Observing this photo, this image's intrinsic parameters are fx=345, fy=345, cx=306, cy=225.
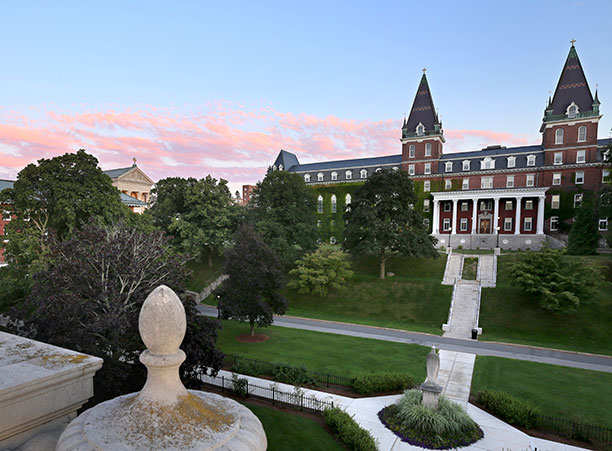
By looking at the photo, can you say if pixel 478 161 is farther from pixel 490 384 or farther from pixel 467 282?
pixel 490 384

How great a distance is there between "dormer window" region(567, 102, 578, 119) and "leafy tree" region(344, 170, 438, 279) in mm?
34220

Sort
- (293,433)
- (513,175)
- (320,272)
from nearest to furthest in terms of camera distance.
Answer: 1. (293,433)
2. (320,272)
3. (513,175)

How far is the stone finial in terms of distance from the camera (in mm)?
3033

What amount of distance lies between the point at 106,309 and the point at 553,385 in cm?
2107

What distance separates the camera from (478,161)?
5850cm

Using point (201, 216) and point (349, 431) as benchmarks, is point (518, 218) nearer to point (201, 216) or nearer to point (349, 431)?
point (201, 216)

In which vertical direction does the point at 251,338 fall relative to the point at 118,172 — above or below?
below

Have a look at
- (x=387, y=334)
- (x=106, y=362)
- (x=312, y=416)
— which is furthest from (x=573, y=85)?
(x=106, y=362)

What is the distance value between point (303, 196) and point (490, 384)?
29532 mm

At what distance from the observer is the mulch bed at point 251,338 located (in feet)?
78.0

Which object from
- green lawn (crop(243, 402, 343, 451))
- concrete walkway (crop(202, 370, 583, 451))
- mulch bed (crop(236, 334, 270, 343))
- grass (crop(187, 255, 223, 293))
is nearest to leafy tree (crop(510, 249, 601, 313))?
concrete walkway (crop(202, 370, 583, 451))

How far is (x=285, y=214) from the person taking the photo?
4059 cm

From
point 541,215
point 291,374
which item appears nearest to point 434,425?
point 291,374

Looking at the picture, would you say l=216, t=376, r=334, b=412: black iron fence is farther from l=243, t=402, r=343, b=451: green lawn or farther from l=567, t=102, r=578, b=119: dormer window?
l=567, t=102, r=578, b=119: dormer window
